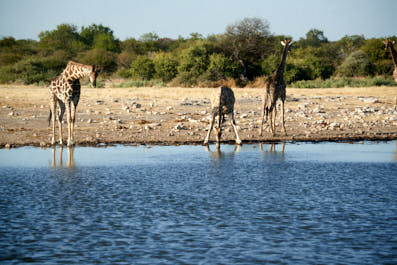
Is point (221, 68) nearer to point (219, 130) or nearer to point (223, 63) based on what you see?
point (223, 63)

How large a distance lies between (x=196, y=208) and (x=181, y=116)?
41.8 feet

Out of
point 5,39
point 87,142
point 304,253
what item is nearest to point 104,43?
point 5,39

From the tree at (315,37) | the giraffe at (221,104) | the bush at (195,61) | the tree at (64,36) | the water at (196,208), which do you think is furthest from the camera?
the tree at (315,37)

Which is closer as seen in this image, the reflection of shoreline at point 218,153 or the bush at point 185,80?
the reflection of shoreline at point 218,153

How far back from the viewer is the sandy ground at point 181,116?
54.6ft

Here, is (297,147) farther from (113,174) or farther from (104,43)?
(104,43)

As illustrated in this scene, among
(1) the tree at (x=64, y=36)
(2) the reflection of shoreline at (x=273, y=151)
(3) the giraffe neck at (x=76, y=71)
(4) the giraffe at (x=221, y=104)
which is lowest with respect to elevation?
(2) the reflection of shoreline at (x=273, y=151)

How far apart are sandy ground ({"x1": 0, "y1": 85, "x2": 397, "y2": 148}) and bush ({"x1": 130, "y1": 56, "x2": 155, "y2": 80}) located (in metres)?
12.8

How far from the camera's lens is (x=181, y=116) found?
2078 cm

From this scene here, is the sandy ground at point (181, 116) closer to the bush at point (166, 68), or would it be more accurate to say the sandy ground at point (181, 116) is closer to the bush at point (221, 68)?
the bush at point (221, 68)

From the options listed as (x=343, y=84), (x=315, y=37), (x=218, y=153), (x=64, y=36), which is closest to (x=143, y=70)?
(x=343, y=84)

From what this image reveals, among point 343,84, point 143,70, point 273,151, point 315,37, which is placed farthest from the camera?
point 315,37

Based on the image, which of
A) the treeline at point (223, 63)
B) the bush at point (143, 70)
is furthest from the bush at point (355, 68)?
the bush at point (143, 70)

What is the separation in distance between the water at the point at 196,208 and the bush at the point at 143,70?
93.7ft
